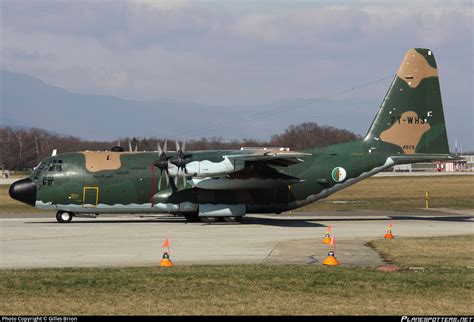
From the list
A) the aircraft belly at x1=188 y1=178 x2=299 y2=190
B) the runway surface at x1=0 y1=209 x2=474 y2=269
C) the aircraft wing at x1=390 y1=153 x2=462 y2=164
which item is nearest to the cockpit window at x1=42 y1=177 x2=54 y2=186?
the runway surface at x1=0 y1=209 x2=474 y2=269

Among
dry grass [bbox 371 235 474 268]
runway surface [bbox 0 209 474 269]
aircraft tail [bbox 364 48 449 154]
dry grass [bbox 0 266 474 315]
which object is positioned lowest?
runway surface [bbox 0 209 474 269]

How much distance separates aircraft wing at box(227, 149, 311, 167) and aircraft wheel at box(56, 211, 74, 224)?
902cm

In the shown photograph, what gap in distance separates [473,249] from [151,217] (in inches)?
839

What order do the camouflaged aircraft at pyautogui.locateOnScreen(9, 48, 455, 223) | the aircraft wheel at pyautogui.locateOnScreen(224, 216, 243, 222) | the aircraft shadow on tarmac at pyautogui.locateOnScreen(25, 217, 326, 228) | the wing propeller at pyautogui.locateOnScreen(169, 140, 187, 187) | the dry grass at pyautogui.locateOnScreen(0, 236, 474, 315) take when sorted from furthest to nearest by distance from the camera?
the aircraft wheel at pyautogui.locateOnScreen(224, 216, 243, 222), the camouflaged aircraft at pyautogui.locateOnScreen(9, 48, 455, 223), the aircraft shadow on tarmac at pyautogui.locateOnScreen(25, 217, 326, 228), the wing propeller at pyautogui.locateOnScreen(169, 140, 187, 187), the dry grass at pyautogui.locateOnScreen(0, 236, 474, 315)

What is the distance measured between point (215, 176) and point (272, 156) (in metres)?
3.18

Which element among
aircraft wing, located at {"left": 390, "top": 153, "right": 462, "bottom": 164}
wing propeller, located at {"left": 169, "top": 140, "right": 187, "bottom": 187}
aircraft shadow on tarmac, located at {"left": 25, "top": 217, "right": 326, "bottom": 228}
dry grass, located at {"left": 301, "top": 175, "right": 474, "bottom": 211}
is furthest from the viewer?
dry grass, located at {"left": 301, "top": 175, "right": 474, "bottom": 211}

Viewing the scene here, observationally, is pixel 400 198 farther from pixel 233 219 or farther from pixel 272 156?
pixel 272 156

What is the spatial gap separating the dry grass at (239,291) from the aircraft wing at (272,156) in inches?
550

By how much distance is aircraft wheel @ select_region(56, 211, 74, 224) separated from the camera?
3623 centimetres

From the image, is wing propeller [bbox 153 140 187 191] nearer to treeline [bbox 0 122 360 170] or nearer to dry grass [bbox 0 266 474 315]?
dry grass [bbox 0 266 474 315]

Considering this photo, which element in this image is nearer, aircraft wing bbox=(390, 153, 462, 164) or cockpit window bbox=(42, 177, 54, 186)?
cockpit window bbox=(42, 177, 54, 186)

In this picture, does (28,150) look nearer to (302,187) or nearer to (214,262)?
(302,187)

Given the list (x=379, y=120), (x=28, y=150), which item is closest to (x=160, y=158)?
(x=379, y=120)

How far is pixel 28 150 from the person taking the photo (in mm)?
154750
